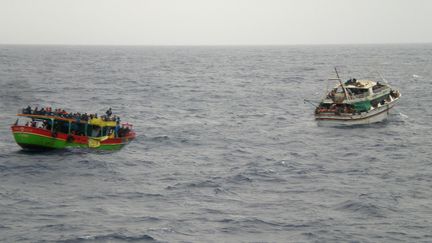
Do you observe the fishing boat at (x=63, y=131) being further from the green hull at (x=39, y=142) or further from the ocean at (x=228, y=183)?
the ocean at (x=228, y=183)

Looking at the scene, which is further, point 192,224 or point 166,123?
point 166,123

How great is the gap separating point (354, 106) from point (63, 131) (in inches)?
1348

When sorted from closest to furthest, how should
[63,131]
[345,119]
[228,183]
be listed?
[228,183], [63,131], [345,119]

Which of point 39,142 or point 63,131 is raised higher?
point 63,131

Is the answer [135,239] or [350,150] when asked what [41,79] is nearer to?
[350,150]

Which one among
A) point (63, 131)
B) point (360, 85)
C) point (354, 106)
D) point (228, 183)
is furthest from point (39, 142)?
point (360, 85)

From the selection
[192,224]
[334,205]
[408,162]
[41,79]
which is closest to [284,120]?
[408,162]

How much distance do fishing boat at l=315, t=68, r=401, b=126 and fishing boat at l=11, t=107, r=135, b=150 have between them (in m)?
25.9

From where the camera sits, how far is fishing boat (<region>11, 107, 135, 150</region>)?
4691 centimetres

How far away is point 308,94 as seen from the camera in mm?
101062

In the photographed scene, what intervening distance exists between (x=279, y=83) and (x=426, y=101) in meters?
42.3

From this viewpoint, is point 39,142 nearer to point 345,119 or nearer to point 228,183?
point 228,183

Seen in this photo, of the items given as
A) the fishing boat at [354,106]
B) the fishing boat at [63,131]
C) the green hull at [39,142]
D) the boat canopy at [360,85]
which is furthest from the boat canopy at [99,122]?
the boat canopy at [360,85]

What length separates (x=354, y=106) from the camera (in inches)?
2581
